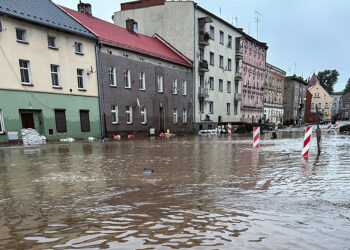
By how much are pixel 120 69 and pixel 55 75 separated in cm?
556

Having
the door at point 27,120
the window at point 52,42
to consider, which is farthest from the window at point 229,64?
the door at point 27,120

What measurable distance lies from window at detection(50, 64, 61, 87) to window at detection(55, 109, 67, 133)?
1.92 metres

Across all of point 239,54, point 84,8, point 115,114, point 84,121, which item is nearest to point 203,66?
point 239,54

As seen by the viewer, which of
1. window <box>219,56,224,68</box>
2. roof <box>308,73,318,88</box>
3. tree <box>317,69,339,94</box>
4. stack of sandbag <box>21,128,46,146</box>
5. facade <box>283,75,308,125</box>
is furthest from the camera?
tree <box>317,69,339,94</box>

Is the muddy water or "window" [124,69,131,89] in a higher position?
"window" [124,69,131,89]

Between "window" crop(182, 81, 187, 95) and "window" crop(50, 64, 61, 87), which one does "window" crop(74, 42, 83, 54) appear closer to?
"window" crop(50, 64, 61, 87)

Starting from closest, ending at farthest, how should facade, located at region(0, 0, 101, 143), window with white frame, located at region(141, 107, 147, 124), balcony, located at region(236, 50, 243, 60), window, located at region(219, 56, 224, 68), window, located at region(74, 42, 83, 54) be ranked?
facade, located at region(0, 0, 101, 143) < window, located at region(74, 42, 83, 54) < window with white frame, located at region(141, 107, 147, 124) < window, located at region(219, 56, 224, 68) < balcony, located at region(236, 50, 243, 60)

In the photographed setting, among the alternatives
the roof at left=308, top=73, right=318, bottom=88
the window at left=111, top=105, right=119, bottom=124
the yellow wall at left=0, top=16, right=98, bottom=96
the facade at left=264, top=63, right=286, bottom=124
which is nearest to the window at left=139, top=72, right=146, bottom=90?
the window at left=111, top=105, right=119, bottom=124

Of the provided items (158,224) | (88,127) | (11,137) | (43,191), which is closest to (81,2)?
(88,127)

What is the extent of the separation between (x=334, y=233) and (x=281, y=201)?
113 cm

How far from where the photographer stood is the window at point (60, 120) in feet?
56.3

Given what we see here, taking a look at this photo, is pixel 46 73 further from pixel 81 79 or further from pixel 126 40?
pixel 126 40

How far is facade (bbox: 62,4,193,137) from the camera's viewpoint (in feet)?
66.5

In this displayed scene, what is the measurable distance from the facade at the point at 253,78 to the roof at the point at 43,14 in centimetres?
2811
